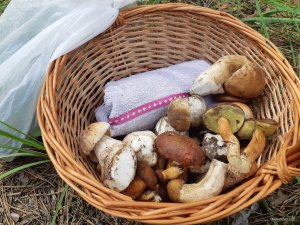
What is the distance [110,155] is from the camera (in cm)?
124

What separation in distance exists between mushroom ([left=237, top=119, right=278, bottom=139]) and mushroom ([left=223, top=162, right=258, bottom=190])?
147mm

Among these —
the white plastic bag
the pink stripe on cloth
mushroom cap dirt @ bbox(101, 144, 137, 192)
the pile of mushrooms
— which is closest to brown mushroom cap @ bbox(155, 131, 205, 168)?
the pile of mushrooms

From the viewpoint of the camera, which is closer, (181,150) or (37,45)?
(181,150)

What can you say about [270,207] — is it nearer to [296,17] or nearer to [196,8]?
[196,8]

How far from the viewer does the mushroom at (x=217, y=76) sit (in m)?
1.43

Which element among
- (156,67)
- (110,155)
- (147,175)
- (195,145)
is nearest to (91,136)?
(110,155)

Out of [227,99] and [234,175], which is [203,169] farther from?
[227,99]

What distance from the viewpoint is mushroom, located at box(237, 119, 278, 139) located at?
1341 millimetres

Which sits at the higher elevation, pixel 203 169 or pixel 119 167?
pixel 119 167

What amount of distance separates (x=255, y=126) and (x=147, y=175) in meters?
0.40

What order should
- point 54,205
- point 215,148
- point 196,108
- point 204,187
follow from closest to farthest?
point 204,187
point 215,148
point 196,108
point 54,205

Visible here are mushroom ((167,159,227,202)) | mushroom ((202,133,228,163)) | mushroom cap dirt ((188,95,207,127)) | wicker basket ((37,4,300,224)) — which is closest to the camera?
wicker basket ((37,4,300,224))

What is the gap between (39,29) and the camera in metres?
1.62

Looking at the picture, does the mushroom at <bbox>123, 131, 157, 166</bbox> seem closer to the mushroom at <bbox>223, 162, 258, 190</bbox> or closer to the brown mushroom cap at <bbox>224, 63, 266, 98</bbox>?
the mushroom at <bbox>223, 162, 258, 190</bbox>
